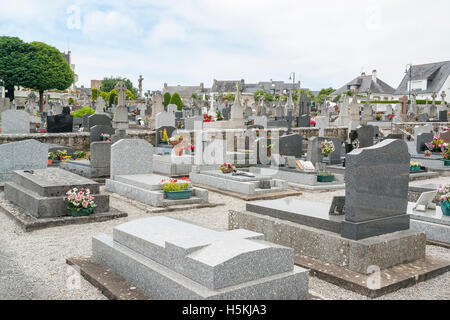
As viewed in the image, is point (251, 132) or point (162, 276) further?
point (251, 132)

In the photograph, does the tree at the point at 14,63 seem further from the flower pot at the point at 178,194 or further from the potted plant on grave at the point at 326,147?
the flower pot at the point at 178,194

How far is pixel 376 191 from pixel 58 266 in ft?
14.0

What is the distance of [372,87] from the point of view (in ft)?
244

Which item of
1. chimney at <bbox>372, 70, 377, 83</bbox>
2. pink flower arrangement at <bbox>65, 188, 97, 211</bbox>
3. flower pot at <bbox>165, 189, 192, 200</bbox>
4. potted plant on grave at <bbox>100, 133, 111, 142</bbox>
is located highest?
chimney at <bbox>372, 70, 377, 83</bbox>

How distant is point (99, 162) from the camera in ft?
40.8

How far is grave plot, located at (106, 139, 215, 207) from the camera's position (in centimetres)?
Result: 973

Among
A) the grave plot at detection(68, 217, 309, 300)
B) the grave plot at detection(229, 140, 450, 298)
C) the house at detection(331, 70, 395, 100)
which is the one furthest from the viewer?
the house at detection(331, 70, 395, 100)

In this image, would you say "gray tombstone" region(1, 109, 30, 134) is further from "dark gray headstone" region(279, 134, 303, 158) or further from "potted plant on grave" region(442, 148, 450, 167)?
"potted plant on grave" region(442, 148, 450, 167)

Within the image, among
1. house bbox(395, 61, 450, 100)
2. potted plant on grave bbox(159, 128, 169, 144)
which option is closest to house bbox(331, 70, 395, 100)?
house bbox(395, 61, 450, 100)

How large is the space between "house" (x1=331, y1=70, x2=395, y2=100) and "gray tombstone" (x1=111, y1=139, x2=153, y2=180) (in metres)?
66.8
